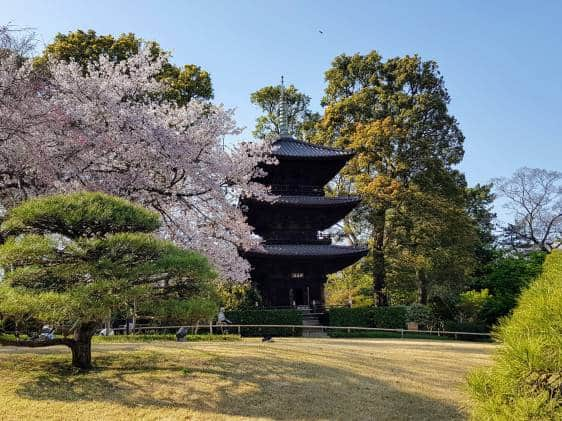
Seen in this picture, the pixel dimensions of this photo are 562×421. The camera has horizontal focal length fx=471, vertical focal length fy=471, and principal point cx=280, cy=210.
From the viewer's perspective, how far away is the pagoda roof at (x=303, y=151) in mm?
26062

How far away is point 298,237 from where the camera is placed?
86.5ft

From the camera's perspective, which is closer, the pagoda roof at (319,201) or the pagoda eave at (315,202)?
the pagoda eave at (315,202)

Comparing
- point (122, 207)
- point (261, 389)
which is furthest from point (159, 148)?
point (261, 389)

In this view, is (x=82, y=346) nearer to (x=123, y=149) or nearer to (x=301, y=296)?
(x=123, y=149)

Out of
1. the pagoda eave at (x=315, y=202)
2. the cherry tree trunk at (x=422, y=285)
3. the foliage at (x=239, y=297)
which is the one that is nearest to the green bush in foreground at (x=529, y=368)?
the foliage at (x=239, y=297)

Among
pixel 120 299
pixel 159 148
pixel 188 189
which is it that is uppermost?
pixel 159 148

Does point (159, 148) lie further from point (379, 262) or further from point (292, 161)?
point (379, 262)

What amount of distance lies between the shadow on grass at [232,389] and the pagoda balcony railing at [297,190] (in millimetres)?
17102

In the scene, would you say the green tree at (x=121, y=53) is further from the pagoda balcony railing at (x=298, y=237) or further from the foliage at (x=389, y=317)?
the foliage at (x=389, y=317)

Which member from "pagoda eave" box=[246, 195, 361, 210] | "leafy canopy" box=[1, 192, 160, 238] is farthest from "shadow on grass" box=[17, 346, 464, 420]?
"pagoda eave" box=[246, 195, 361, 210]

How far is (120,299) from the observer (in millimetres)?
7277

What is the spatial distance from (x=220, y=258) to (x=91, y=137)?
192 inches

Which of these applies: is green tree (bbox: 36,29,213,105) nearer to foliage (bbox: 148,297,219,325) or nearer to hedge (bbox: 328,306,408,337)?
hedge (bbox: 328,306,408,337)

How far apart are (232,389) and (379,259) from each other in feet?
68.9
